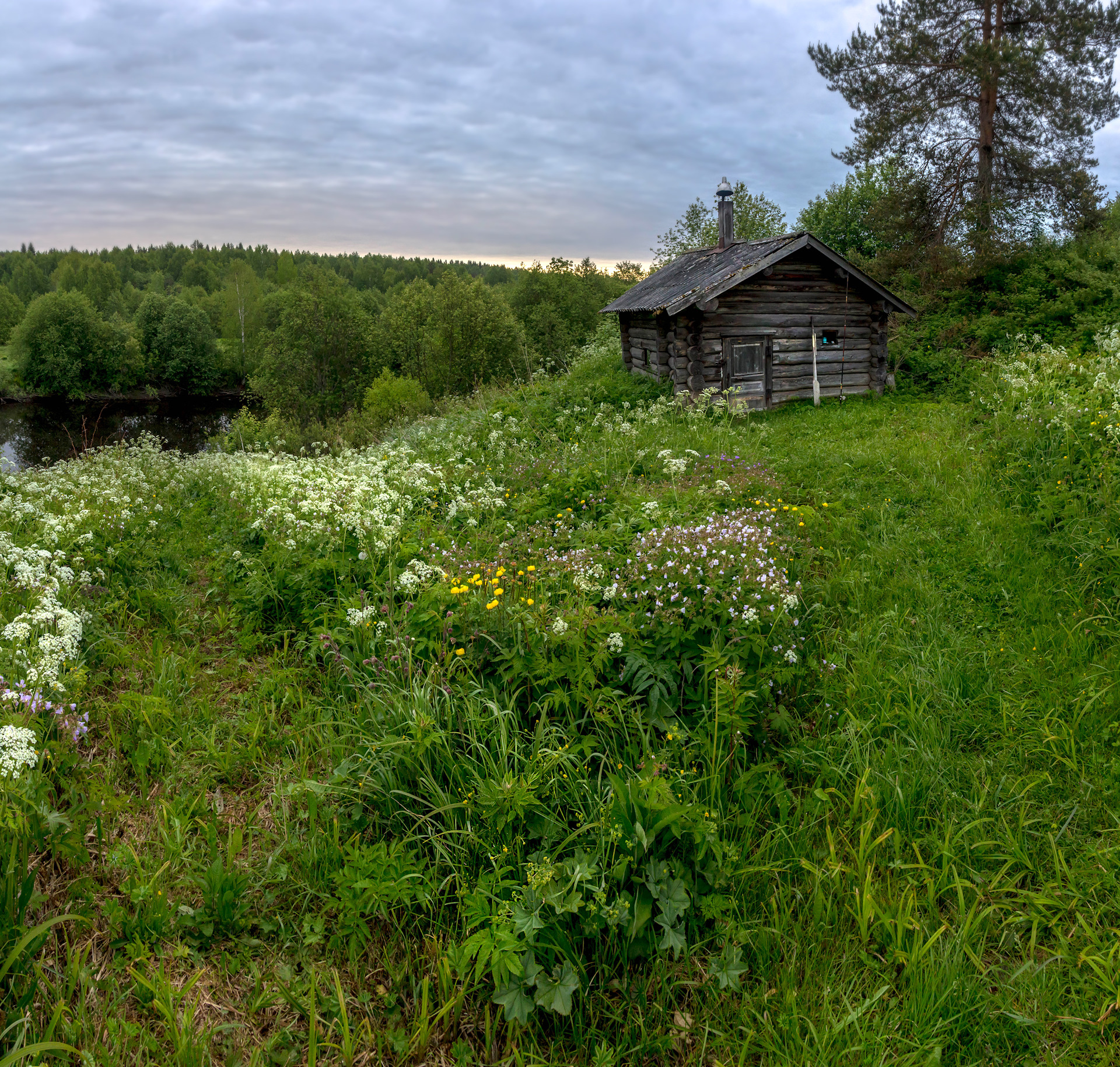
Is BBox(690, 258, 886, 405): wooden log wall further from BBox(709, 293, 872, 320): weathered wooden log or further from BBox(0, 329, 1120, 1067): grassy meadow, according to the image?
BBox(0, 329, 1120, 1067): grassy meadow

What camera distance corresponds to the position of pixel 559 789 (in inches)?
143

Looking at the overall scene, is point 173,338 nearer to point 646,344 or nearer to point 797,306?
point 646,344

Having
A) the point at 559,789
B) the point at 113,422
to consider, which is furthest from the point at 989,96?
the point at 113,422

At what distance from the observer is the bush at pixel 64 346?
50094 millimetres

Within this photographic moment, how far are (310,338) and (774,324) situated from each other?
43121 mm

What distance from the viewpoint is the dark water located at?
3253cm

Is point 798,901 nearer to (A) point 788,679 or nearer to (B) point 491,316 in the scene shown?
(A) point 788,679

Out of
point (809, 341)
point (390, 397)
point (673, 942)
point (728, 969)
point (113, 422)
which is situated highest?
point (390, 397)

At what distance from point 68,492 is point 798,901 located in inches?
343

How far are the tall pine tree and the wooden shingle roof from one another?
6570 millimetres

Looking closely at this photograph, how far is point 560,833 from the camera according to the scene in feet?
11.4

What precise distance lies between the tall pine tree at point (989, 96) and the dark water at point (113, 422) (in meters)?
27.9

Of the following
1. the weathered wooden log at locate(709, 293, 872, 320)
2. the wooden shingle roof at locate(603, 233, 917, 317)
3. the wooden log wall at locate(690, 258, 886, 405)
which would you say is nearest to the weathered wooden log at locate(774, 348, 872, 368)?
the wooden log wall at locate(690, 258, 886, 405)

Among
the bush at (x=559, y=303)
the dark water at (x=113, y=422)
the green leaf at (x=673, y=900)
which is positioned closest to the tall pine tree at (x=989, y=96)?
the green leaf at (x=673, y=900)
